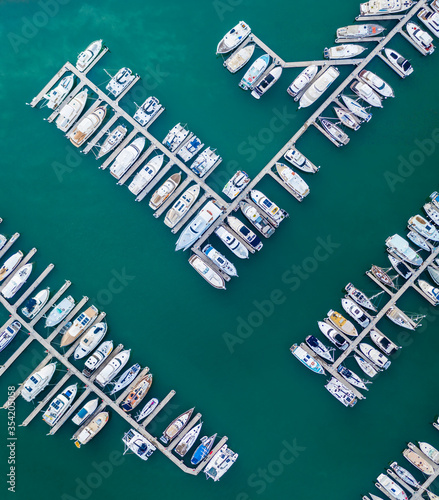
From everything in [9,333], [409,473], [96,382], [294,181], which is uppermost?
[294,181]

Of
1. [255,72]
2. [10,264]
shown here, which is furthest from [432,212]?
[10,264]

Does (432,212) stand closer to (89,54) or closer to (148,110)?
(148,110)

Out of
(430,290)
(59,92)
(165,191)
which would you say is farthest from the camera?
(59,92)

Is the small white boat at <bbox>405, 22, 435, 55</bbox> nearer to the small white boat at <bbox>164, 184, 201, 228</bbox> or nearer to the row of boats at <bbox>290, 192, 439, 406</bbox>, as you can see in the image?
the row of boats at <bbox>290, 192, 439, 406</bbox>

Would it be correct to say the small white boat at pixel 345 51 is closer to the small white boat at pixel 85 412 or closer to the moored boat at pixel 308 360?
the moored boat at pixel 308 360

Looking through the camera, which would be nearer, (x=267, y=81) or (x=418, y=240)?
(x=418, y=240)

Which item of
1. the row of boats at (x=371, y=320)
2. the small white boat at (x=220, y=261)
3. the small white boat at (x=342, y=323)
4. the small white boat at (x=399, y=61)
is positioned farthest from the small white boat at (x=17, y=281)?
the small white boat at (x=399, y=61)

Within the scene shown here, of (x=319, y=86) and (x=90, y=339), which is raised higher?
(x=319, y=86)

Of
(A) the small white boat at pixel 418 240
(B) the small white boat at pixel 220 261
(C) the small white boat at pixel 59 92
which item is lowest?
(B) the small white boat at pixel 220 261
